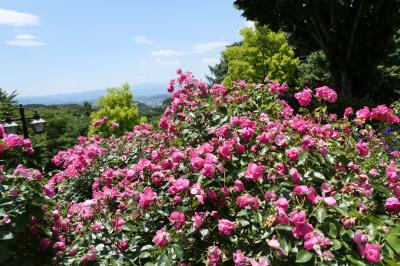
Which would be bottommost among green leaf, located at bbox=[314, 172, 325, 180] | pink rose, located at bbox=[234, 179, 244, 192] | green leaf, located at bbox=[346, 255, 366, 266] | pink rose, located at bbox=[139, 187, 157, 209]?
green leaf, located at bbox=[346, 255, 366, 266]

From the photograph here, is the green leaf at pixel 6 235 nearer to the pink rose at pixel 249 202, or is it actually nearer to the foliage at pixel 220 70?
the pink rose at pixel 249 202

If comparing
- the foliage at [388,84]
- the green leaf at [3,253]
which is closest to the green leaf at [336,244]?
the green leaf at [3,253]

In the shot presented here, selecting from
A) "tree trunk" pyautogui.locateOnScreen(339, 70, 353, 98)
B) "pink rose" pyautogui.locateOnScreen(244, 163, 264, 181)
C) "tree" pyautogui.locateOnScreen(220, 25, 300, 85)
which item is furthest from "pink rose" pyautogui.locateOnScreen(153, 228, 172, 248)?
"tree" pyautogui.locateOnScreen(220, 25, 300, 85)

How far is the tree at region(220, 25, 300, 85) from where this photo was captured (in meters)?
24.1

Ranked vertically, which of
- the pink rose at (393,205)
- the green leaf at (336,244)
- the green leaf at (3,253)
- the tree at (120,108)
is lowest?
the tree at (120,108)

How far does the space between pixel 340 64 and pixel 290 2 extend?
4.10m

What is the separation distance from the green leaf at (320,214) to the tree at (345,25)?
12500mm

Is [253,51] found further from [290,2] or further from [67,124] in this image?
[67,124]

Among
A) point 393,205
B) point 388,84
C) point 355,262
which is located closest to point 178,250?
point 355,262

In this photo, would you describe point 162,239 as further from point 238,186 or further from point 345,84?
point 345,84

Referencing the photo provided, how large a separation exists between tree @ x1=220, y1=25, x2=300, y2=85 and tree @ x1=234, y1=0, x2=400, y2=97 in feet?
27.8

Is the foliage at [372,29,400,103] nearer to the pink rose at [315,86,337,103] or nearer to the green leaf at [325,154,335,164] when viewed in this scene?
the pink rose at [315,86,337,103]

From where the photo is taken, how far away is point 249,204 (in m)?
2.38

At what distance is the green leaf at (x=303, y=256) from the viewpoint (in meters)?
1.95
